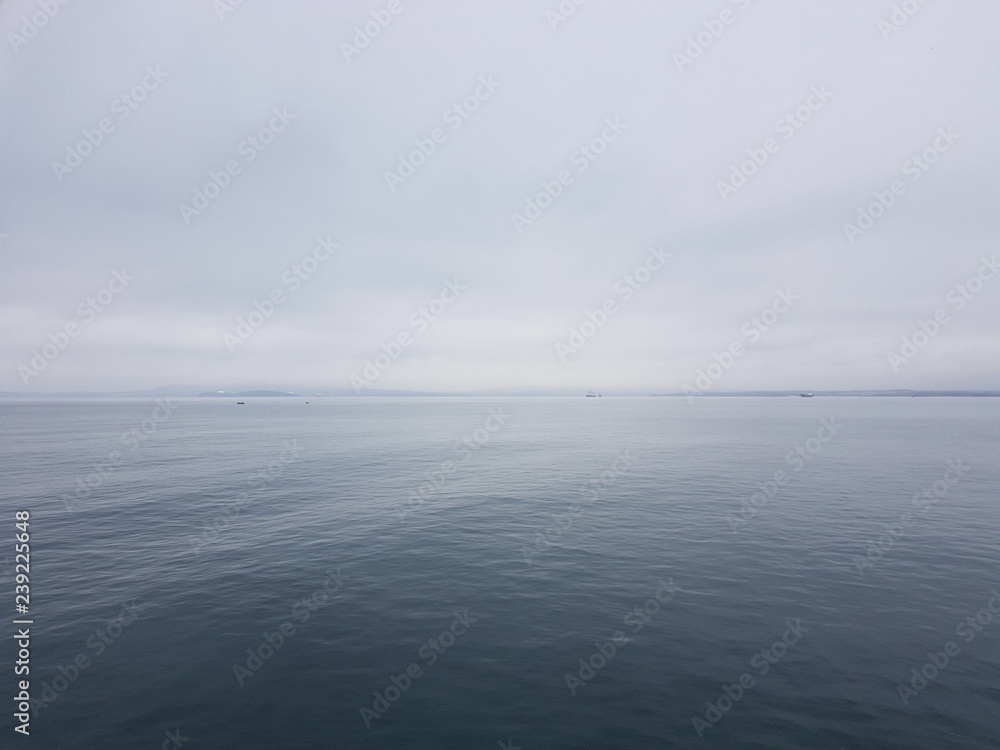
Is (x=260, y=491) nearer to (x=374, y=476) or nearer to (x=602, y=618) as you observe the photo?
(x=374, y=476)

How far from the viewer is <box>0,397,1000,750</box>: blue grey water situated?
15.1 metres

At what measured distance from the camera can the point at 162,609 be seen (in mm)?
22312

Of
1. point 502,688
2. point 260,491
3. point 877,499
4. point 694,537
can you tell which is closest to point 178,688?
point 502,688

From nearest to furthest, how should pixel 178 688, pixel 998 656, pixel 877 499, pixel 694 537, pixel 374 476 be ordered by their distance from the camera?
pixel 178 688, pixel 998 656, pixel 694 537, pixel 877 499, pixel 374 476

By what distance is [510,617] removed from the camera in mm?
21844

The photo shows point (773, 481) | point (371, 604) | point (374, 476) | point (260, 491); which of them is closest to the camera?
point (371, 604)

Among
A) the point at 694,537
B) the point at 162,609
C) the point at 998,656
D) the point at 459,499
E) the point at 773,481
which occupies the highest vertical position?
the point at 162,609

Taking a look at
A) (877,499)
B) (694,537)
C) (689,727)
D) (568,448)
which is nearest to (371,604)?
(689,727)

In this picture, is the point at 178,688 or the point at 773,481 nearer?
the point at 178,688

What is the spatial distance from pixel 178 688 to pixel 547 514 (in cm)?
2873

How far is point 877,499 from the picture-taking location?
44.4 m

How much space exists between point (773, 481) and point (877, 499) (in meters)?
10.3

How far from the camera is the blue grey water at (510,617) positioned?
15.1 metres

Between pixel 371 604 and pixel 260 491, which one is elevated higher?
pixel 371 604
